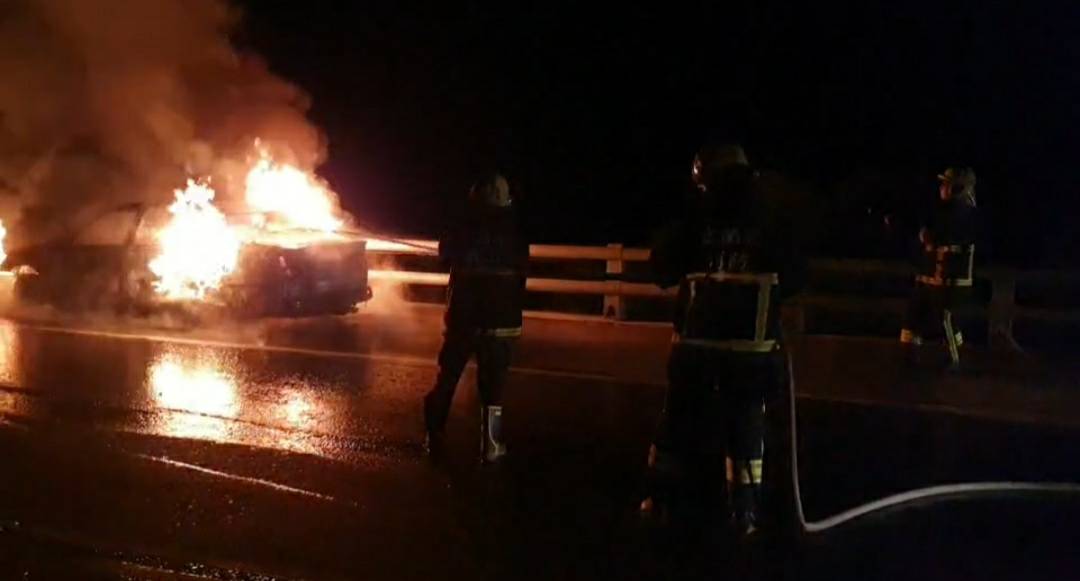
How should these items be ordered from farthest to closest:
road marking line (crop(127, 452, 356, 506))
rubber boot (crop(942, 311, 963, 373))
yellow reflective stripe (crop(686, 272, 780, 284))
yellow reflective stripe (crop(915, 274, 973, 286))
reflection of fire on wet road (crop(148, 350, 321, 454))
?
rubber boot (crop(942, 311, 963, 373))
yellow reflective stripe (crop(915, 274, 973, 286))
reflection of fire on wet road (crop(148, 350, 321, 454))
road marking line (crop(127, 452, 356, 506))
yellow reflective stripe (crop(686, 272, 780, 284))

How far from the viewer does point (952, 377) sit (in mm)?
10562

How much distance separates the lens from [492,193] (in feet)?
24.1

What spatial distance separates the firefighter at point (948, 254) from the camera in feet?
34.3

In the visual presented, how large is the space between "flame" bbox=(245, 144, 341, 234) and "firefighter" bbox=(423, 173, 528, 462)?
26.0 ft

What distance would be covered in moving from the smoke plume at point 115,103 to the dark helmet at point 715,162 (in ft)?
35.3

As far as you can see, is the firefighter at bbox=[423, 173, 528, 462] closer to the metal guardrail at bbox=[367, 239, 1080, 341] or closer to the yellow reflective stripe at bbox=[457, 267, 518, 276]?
the yellow reflective stripe at bbox=[457, 267, 518, 276]

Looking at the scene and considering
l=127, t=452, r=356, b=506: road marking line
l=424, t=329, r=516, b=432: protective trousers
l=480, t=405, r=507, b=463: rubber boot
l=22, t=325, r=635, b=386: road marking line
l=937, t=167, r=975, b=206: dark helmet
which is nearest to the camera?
l=127, t=452, r=356, b=506: road marking line

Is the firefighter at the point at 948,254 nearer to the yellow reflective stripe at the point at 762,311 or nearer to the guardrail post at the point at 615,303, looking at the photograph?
the guardrail post at the point at 615,303

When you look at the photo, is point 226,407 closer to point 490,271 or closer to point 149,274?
point 490,271

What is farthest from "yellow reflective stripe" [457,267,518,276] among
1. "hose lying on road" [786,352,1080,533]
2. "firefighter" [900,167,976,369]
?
"firefighter" [900,167,976,369]

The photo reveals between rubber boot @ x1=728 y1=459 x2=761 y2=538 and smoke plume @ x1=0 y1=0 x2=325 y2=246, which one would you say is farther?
smoke plume @ x1=0 y1=0 x2=325 y2=246

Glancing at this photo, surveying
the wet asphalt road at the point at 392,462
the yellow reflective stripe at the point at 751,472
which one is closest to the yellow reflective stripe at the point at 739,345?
the yellow reflective stripe at the point at 751,472

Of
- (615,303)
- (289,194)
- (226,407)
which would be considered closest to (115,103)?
(289,194)

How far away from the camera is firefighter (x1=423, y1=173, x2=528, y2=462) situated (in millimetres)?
7316
